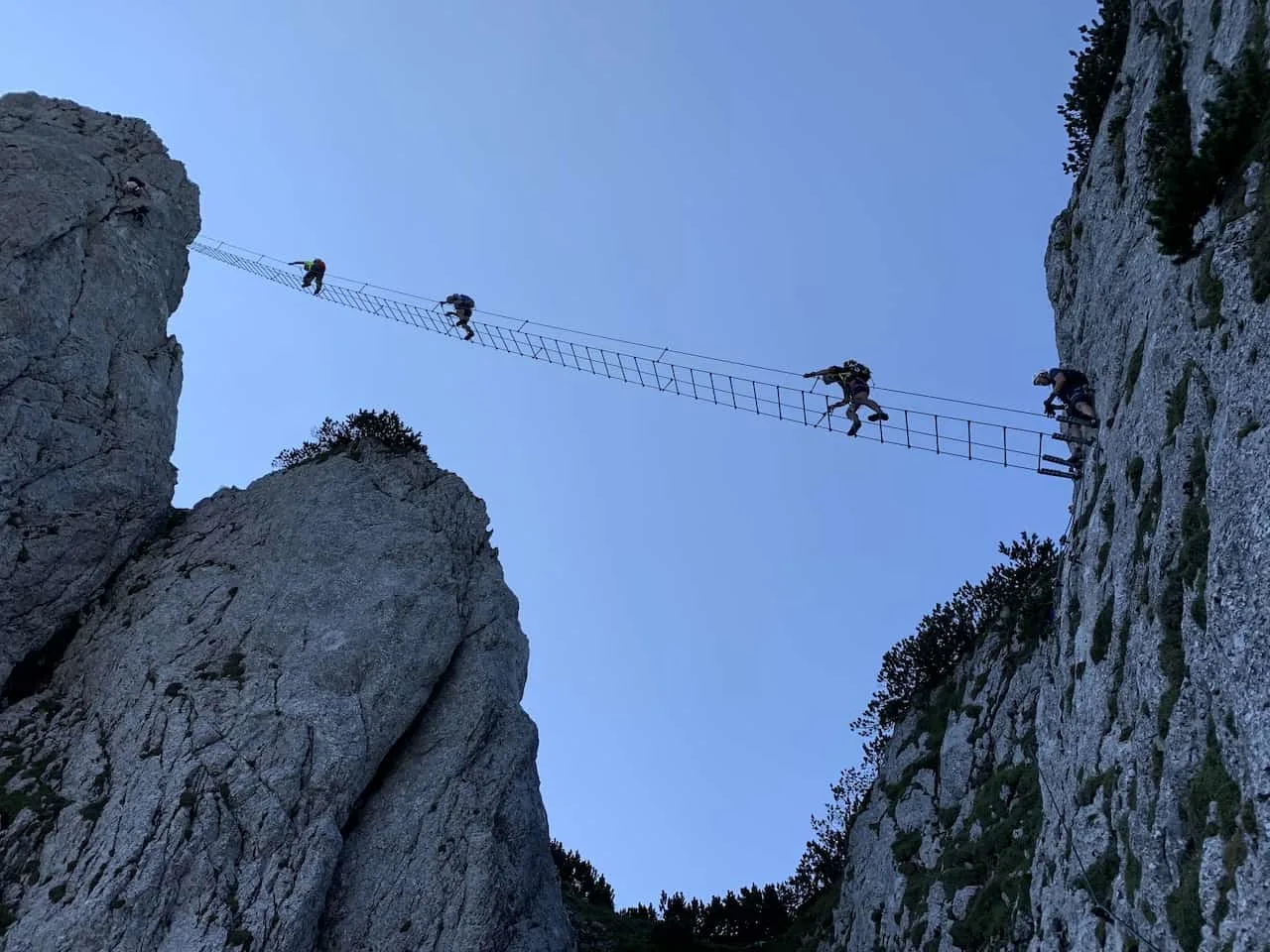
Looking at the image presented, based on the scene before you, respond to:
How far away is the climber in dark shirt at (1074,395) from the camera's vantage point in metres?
28.3

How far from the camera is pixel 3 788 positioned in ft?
99.9

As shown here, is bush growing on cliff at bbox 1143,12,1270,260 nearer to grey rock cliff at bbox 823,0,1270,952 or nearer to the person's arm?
grey rock cliff at bbox 823,0,1270,952

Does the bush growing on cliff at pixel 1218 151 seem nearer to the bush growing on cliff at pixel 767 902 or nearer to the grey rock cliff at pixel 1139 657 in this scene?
the grey rock cliff at pixel 1139 657

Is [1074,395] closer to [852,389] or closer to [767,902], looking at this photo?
[852,389]

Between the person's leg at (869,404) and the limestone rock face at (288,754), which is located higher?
the person's leg at (869,404)

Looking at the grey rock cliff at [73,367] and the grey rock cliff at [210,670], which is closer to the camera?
the grey rock cliff at [210,670]

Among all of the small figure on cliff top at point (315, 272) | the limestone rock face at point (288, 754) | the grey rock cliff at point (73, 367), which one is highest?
the small figure on cliff top at point (315, 272)

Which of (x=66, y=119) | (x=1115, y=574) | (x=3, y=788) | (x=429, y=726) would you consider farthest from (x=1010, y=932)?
(x=66, y=119)

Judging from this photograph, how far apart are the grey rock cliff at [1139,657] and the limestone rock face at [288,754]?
13193mm

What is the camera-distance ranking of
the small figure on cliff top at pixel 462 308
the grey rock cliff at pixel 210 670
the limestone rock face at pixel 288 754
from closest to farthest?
the limestone rock face at pixel 288 754
the grey rock cliff at pixel 210 670
the small figure on cliff top at pixel 462 308

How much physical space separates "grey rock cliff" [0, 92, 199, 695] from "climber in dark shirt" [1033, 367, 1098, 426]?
31.2m

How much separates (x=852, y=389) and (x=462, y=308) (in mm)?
19435

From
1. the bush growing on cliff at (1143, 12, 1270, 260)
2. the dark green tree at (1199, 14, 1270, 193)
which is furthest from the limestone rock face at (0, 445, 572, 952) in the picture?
the dark green tree at (1199, 14, 1270, 193)

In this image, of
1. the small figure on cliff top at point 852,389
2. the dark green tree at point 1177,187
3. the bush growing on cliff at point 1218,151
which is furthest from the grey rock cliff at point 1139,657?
the small figure on cliff top at point 852,389
